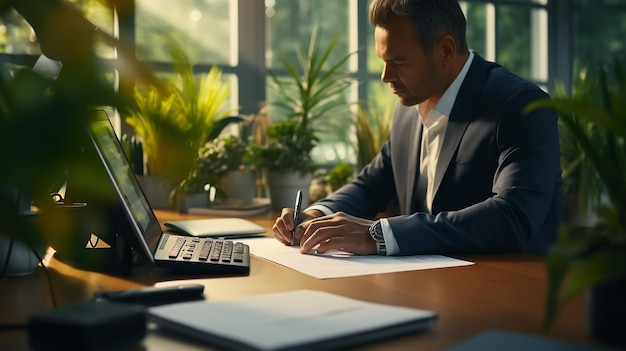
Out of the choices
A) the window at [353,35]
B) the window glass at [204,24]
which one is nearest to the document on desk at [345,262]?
the window at [353,35]

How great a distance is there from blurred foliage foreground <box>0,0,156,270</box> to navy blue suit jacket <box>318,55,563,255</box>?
1.50 meters

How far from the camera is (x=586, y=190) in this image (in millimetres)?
4762

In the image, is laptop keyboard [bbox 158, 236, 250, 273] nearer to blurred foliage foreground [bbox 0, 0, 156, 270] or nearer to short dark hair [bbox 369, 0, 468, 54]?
short dark hair [bbox 369, 0, 468, 54]

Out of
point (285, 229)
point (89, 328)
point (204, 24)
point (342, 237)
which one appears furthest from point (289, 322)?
point (204, 24)

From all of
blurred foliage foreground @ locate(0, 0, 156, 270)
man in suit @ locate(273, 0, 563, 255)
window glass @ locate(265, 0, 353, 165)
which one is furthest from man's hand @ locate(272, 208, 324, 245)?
window glass @ locate(265, 0, 353, 165)

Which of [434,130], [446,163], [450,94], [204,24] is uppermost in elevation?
[204,24]

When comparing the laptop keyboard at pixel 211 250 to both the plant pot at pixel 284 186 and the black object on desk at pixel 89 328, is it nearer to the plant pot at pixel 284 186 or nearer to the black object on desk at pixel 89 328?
the black object on desk at pixel 89 328

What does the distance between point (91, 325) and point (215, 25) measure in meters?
3.59

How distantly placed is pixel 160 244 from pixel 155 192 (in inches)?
55.0

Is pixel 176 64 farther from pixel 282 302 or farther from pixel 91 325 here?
pixel 282 302

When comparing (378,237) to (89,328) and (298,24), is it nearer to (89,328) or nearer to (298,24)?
(89,328)

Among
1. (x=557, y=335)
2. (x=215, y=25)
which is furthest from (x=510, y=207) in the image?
(x=215, y=25)

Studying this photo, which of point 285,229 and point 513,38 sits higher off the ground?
point 513,38

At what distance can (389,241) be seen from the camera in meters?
1.76
